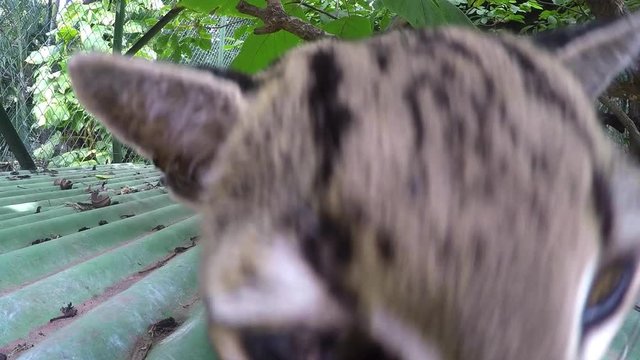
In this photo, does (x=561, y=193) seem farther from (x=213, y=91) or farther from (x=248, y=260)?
(x=213, y=91)

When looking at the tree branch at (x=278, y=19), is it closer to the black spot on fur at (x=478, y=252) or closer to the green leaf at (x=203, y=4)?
the green leaf at (x=203, y=4)

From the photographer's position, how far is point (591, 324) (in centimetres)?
69

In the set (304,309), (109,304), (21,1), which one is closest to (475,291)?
(304,309)

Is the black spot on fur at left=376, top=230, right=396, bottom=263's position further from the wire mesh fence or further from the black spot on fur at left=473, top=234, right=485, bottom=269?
the wire mesh fence

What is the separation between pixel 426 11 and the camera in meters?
1.88

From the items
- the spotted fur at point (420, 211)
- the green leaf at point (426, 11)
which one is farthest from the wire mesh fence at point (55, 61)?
the spotted fur at point (420, 211)

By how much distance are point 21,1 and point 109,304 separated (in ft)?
19.3

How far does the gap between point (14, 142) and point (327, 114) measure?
15.4 ft

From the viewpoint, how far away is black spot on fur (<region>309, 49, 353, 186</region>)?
60 centimetres

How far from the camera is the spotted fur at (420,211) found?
551 millimetres

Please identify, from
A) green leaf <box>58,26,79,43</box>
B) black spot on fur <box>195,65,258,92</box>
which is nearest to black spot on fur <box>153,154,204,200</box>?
black spot on fur <box>195,65,258,92</box>

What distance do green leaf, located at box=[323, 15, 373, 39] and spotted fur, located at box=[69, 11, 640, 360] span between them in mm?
1629

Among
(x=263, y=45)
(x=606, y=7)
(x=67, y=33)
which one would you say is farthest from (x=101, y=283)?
(x=67, y=33)

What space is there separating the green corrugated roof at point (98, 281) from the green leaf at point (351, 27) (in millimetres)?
916
